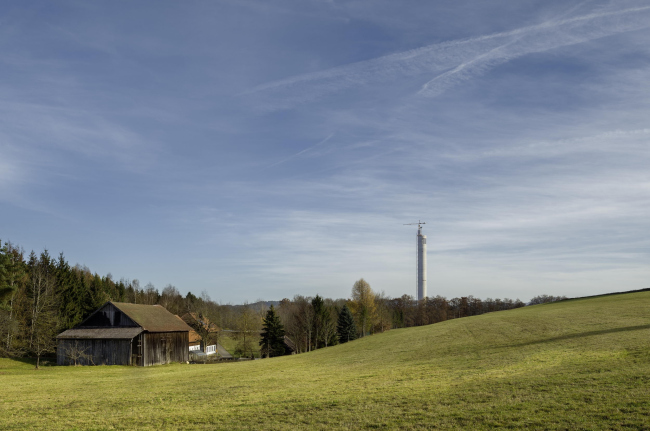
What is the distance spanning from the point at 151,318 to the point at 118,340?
666cm

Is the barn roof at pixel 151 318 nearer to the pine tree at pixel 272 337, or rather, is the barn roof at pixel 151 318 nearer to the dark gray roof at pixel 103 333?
the dark gray roof at pixel 103 333

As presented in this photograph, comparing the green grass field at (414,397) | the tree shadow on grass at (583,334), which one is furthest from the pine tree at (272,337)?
the tree shadow on grass at (583,334)

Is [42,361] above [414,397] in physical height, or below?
below

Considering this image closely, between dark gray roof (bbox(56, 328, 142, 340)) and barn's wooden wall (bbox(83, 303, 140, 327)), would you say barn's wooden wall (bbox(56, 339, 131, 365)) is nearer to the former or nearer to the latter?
dark gray roof (bbox(56, 328, 142, 340))

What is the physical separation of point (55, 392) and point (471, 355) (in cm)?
2756

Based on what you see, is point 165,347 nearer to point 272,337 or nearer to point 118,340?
point 118,340

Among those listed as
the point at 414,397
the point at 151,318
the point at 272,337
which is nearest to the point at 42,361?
the point at 151,318

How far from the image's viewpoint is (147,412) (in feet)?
64.0

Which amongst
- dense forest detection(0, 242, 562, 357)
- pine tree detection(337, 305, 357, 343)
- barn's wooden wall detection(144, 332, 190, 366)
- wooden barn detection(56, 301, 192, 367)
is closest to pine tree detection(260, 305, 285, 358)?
dense forest detection(0, 242, 562, 357)

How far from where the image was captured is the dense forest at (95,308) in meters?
59.4

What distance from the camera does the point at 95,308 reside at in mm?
78938

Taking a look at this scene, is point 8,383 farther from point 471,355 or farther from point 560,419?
point 560,419

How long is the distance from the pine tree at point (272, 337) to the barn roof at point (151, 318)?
16493 mm

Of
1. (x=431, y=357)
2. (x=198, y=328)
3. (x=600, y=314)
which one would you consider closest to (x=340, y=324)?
(x=198, y=328)
